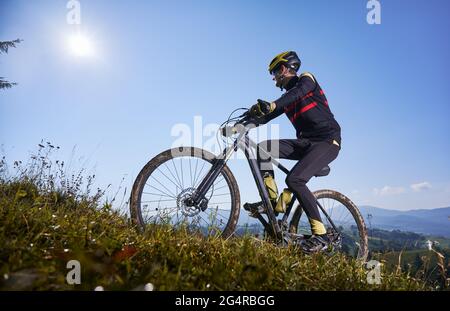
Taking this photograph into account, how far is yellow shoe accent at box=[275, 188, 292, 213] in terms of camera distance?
520 cm

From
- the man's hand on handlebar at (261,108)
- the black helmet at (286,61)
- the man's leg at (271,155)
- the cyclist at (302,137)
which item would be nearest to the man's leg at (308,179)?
the cyclist at (302,137)

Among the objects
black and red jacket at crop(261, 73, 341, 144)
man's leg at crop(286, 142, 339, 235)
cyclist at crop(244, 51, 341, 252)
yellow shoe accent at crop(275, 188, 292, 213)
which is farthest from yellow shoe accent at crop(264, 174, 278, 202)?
black and red jacket at crop(261, 73, 341, 144)

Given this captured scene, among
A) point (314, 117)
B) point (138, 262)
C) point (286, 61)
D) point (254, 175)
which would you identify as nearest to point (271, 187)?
point (254, 175)

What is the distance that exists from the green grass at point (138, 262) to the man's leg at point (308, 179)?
1.34m

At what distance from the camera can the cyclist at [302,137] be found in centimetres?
486

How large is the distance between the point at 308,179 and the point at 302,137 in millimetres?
808

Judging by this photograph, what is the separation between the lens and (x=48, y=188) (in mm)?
5691

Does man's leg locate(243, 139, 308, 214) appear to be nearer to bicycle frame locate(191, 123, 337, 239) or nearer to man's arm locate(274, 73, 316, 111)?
bicycle frame locate(191, 123, 337, 239)

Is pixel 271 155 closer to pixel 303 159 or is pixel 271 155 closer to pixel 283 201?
pixel 303 159

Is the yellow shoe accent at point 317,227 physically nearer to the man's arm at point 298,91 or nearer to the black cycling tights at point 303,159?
the black cycling tights at point 303,159

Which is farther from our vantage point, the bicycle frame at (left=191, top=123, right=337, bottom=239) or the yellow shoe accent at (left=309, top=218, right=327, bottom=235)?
the yellow shoe accent at (left=309, top=218, right=327, bottom=235)

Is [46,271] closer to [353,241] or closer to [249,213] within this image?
[249,213]

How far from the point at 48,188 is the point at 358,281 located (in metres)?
5.33
